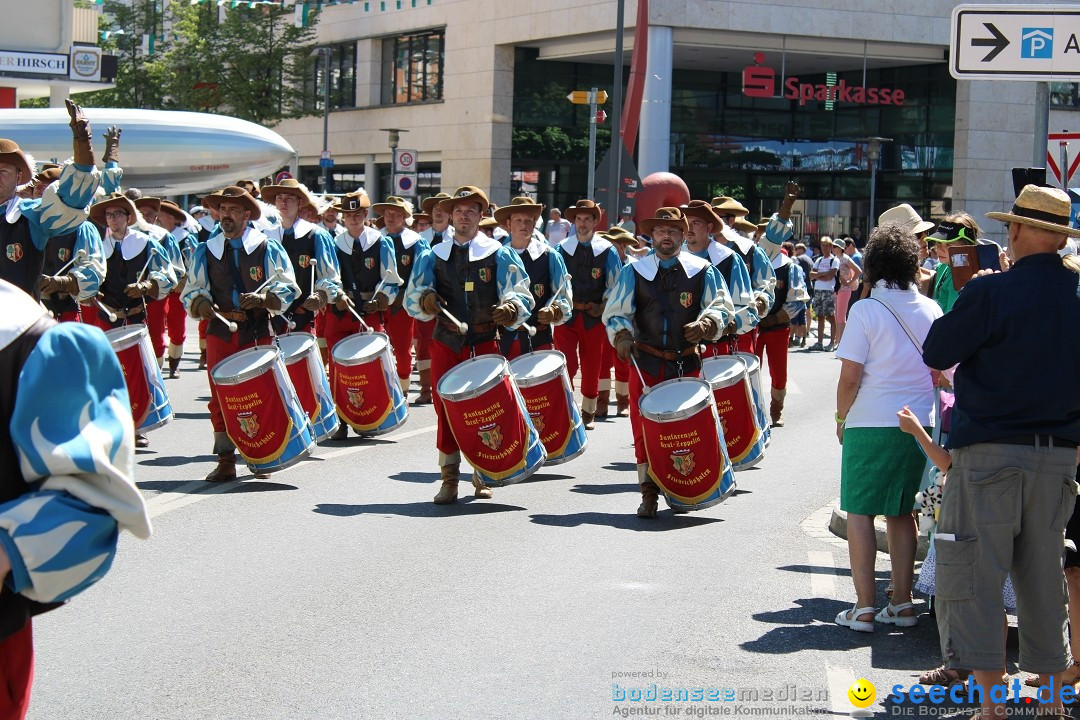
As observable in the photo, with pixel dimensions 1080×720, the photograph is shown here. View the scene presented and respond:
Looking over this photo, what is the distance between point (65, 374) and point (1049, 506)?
3.68 metres

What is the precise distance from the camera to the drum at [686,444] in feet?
30.3

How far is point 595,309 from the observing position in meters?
14.9

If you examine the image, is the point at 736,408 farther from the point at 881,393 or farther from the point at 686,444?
the point at 881,393

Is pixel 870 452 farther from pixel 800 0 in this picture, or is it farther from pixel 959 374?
pixel 800 0

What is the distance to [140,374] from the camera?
38.2 feet

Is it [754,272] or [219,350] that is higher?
[754,272]

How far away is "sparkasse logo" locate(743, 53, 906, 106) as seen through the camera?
1706 inches

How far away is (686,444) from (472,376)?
160 cm

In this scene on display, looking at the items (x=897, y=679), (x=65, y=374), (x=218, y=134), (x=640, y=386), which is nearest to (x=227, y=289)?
(x=640, y=386)

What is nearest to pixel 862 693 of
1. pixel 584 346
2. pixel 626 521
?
pixel 626 521

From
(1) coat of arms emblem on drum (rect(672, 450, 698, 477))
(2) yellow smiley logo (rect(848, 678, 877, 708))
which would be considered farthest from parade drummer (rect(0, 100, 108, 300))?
(2) yellow smiley logo (rect(848, 678, 877, 708))

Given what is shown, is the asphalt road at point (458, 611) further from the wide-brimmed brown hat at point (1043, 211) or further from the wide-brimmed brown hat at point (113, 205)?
the wide-brimmed brown hat at point (113, 205)

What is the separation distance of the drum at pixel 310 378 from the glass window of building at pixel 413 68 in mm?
37782

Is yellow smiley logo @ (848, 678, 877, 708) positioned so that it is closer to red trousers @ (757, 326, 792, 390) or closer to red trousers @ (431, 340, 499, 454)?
red trousers @ (431, 340, 499, 454)
